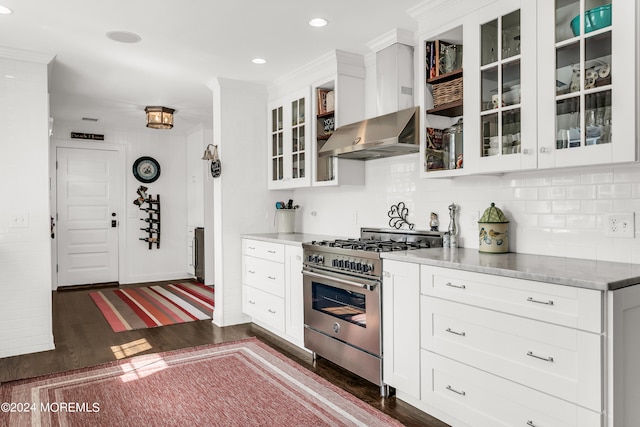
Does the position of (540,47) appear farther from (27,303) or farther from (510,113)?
(27,303)

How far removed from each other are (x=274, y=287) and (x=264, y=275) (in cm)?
22

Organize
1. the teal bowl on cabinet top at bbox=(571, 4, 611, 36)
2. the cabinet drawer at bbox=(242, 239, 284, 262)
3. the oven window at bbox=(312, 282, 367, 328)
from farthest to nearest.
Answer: the cabinet drawer at bbox=(242, 239, 284, 262) < the oven window at bbox=(312, 282, 367, 328) < the teal bowl on cabinet top at bbox=(571, 4, 611, 36)

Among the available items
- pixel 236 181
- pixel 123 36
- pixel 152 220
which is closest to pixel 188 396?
pixel 236 181

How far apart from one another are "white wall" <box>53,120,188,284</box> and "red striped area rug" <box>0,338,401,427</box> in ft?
13.0

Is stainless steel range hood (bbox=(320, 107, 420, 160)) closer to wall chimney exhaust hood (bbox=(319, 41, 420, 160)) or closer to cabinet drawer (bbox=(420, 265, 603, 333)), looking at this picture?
wall chimney exhaust hood (bbox=(319, 41, 420, 160))

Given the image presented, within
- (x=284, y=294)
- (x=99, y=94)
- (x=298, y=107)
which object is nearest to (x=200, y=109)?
(x=99, y=94)

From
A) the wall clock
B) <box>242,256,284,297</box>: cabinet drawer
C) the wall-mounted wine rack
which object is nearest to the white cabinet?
<box>242,256,284,297</box>: cabinet drawer

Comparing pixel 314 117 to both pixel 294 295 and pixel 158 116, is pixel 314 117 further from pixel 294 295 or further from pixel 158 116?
pixel 158 116

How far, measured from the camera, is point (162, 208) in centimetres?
732

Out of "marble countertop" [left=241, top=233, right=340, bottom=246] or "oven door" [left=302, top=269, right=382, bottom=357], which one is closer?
"oven door" [left=302, top=269, right=382, bottom=357]

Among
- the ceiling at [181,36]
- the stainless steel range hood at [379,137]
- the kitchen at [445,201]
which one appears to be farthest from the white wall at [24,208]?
the stainless steel range hood at [379,137]

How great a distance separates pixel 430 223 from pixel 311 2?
66.5 inches

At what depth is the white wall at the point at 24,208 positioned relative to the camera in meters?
3.61

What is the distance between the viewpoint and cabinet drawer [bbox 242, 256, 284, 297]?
3.92 meters
